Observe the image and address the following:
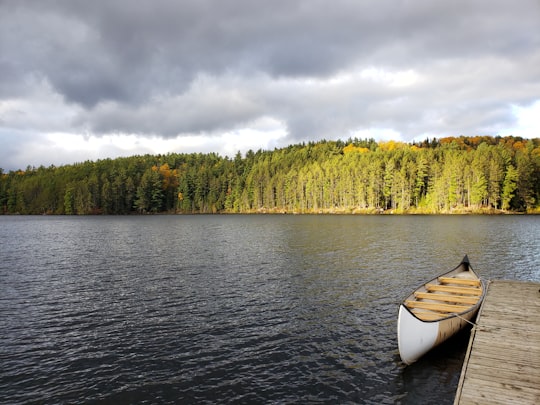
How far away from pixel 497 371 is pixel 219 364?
10.8m

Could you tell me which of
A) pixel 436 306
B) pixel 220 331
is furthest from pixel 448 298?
pixel 220 331

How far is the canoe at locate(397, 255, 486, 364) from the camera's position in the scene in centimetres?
1555

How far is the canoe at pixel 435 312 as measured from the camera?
15.6m

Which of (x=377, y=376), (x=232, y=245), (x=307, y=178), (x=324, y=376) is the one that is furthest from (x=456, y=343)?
(x=307, y=178)

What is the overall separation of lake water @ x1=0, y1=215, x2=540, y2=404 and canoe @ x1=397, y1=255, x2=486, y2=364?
0.95 m

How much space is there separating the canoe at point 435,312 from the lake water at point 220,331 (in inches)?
37.5

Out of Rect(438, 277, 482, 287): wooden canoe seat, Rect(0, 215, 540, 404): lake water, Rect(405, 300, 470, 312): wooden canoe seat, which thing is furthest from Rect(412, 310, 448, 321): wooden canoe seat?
Rect(438, 277, 482, 287): wooden canoe seat

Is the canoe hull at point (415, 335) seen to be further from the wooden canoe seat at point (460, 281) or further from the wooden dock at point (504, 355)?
the wooden canoe seat at point (460, 281)

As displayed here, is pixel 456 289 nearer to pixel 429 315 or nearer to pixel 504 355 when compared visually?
pixel 429 315

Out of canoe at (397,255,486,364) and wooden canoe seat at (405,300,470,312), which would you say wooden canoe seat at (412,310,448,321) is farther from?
wooden canoe seat at (405,300,470,312)

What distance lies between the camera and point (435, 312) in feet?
60.1

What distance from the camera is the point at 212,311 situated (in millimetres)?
23594

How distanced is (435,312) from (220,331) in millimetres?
11441

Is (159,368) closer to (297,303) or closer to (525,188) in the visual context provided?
(297,303)
